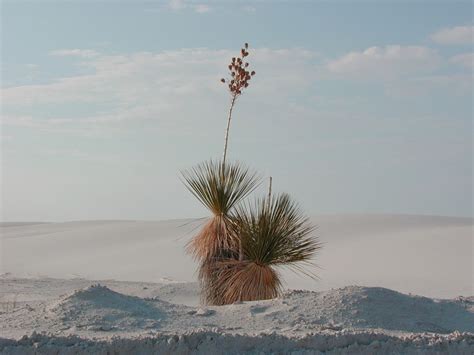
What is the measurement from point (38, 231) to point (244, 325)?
94.1ft

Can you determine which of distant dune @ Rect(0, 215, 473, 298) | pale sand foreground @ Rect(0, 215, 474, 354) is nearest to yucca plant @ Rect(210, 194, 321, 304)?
pale sand foreground @ Rect(0, 215, 474, 354)

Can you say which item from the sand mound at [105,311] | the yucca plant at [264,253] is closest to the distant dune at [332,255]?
the yucca plant at [264,253]

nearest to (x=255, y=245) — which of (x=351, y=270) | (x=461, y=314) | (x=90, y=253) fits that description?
(x=461, y=314)

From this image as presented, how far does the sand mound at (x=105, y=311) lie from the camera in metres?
6.26

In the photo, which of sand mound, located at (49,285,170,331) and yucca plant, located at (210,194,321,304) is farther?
yucca plant, located at (210,194,321,304)

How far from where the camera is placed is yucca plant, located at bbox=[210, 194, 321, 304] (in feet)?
27.9

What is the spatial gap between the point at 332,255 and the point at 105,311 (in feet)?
49.8

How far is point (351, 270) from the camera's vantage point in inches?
742

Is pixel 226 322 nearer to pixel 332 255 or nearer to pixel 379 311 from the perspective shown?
pixel 379 311

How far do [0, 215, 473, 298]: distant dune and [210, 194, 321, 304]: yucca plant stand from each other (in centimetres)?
506

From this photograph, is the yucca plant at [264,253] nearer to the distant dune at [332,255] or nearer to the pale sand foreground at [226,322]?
the pale sand foreground at [226,322]

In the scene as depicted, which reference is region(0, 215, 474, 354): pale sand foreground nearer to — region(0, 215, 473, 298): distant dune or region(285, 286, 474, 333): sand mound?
region(285, 286, 474, 333): sand mound

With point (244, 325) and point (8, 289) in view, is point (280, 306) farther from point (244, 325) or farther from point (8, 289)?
point (8, 289)

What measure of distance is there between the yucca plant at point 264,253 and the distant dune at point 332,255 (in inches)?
199
